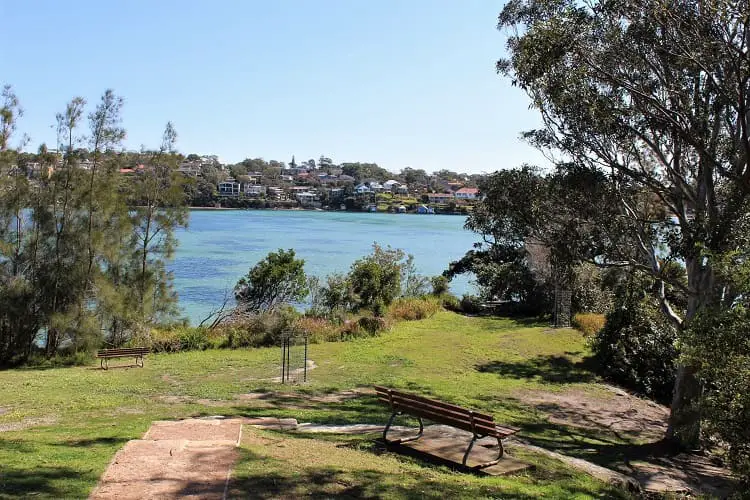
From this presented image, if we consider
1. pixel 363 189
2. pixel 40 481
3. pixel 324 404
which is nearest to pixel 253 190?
pixel 363 189

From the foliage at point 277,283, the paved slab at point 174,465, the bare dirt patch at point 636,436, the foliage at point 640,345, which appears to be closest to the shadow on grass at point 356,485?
the paved slab at point 174,465

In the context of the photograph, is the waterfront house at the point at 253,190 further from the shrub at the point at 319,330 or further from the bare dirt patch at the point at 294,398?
the bare dirt patch at the point at 294,398

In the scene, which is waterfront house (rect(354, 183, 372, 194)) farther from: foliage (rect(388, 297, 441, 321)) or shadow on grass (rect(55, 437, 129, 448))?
shadow on grass (rect(55, 437, 129, 448))

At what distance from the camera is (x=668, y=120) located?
34.3 ft

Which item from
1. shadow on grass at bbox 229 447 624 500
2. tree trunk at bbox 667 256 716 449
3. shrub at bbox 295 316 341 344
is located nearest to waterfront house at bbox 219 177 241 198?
shrub at bbox 295 316 341 344

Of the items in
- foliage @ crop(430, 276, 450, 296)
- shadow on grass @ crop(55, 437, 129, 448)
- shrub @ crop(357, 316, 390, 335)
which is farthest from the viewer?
foliage @ crop(430, 276, 450, 296)

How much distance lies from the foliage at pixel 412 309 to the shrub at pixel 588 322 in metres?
5.74

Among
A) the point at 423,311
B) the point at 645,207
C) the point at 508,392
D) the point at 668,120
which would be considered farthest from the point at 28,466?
the point at 423,311

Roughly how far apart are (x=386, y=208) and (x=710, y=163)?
386ft

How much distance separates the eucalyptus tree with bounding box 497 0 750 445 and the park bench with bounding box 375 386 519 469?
3586 millimetres

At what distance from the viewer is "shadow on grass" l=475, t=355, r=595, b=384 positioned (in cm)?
1541

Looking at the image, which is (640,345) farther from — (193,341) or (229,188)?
(229,188)

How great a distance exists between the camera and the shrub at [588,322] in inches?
812

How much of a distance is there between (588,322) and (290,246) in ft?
144
